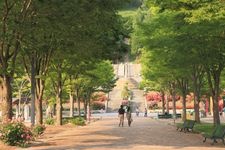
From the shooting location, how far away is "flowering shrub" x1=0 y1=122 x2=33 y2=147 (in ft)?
60.5

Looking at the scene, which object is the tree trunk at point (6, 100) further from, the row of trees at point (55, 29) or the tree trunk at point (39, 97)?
the tree trunk at point (39, 97)

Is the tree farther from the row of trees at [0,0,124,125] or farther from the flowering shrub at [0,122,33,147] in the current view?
the flowering shrub at [0,122,33,147]

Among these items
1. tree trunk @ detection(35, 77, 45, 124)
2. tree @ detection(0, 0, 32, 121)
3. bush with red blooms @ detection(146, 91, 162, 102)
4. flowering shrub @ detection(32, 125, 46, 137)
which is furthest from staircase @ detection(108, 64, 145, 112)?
tree @ detection(0, 0, 32, 121)

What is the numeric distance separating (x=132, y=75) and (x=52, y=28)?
12084 cm

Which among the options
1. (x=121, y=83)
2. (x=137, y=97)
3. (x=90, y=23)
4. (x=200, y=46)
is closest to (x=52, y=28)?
(x=90, y=23)

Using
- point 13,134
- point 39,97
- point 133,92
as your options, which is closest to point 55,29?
point 13,134

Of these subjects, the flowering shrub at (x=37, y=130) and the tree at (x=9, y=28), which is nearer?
the tree at (x=9, y=28)

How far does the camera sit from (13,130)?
1850 centimetres

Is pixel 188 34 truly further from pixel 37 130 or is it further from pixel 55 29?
pixel 37 130

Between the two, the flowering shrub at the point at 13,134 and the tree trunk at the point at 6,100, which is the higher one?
the tree trunk at the point at 6,100

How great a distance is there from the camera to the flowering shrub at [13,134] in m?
18.5

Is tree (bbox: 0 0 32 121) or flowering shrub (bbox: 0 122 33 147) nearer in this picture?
tree (bbox: 0 0 32 121)

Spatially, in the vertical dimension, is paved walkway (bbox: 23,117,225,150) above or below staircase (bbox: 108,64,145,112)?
below

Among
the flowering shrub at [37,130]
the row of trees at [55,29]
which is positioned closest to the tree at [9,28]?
the row of trees at [55,29]
